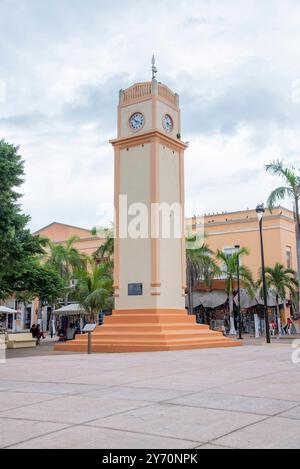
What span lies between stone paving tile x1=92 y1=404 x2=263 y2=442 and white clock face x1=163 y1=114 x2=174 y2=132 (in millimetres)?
17897

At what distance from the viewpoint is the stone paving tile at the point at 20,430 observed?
5285 millimetres

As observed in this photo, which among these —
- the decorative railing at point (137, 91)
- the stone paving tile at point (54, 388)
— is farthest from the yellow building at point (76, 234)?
the stone paving tile at point (54, 388)

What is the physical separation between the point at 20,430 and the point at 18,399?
2309 millimetres

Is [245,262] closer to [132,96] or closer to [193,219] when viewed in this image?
[193,219]

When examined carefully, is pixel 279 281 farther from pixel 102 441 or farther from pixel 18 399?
pixel 102 441

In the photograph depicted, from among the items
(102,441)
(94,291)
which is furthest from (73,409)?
(94,291)

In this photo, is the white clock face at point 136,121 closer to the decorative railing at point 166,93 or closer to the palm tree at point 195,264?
the decorative railing at point 166,93

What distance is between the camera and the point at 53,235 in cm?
5684

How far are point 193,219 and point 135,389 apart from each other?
3965cm

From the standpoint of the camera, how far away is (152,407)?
22.6 feet

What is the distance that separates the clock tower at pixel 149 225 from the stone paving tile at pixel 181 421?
1315 centimetres

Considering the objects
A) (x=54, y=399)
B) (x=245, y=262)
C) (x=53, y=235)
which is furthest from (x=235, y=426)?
(x=53, y=235)

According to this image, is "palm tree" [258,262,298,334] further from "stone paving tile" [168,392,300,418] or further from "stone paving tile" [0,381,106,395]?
"stone paving tile" [168,392,300,418]

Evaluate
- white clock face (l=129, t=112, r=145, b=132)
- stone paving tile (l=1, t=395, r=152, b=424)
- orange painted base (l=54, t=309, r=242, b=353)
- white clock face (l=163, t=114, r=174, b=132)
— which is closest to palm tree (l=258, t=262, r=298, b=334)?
orange painted base (l=54, t=309, r=242, b=353)
